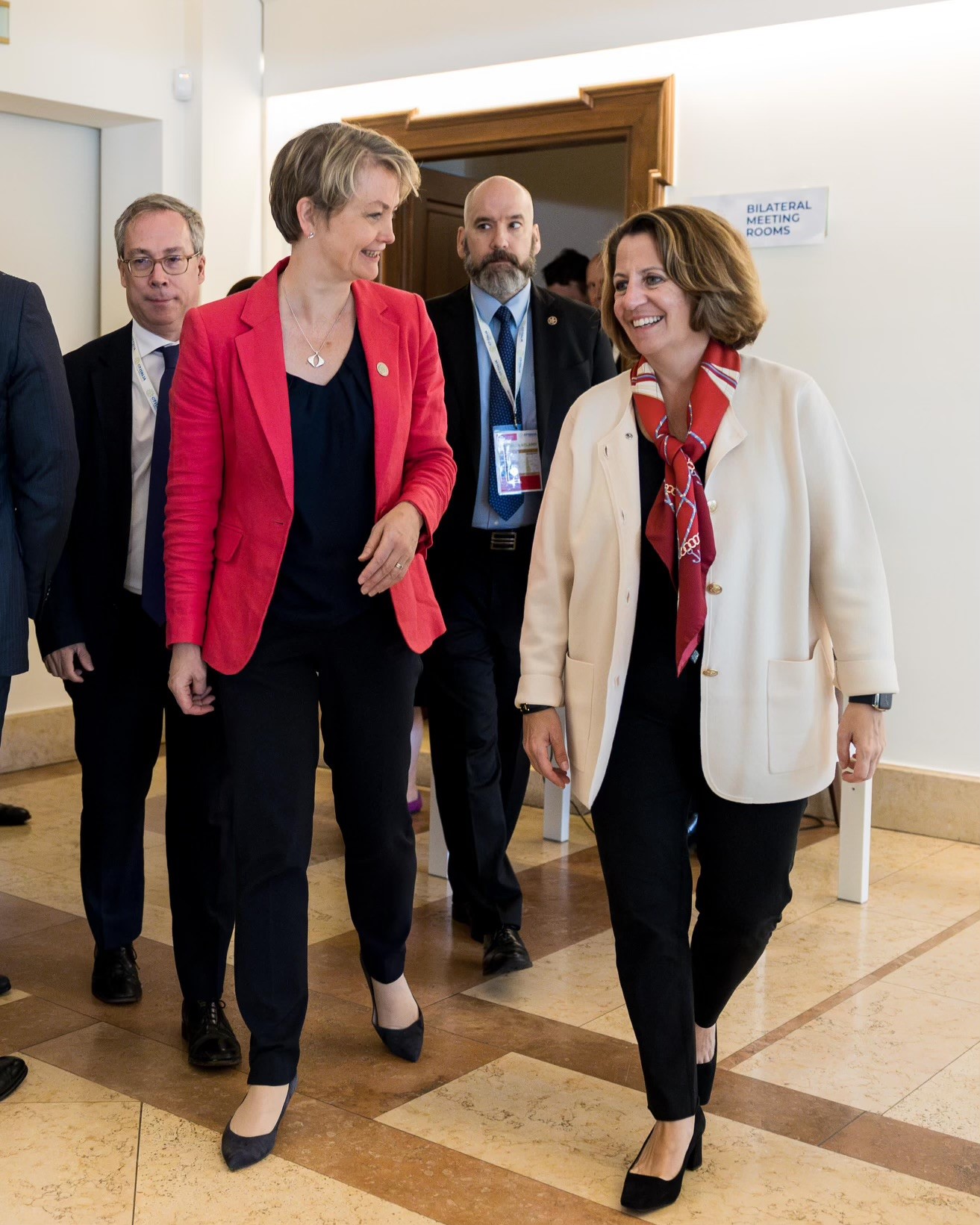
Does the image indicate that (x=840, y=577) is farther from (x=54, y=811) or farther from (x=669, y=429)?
(x=54, y=811)

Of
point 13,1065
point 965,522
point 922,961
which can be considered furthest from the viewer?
point 965,522

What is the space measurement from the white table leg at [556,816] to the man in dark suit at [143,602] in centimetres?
189

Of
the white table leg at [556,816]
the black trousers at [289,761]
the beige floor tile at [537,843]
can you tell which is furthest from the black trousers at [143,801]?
the white table leg at [556,816]

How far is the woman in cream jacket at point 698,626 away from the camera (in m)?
2.25

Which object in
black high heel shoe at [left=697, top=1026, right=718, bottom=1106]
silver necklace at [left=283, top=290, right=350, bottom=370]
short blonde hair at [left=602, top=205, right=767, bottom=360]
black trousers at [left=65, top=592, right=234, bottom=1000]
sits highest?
short blonde hair at [left=602, top=205, right=767, bottom=360]

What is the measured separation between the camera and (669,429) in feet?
7.84

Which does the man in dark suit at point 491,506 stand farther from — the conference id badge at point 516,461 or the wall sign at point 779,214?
the wall sign at point 779,214

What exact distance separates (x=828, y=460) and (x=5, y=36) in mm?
4163

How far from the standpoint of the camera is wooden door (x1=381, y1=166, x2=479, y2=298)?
6.00 m

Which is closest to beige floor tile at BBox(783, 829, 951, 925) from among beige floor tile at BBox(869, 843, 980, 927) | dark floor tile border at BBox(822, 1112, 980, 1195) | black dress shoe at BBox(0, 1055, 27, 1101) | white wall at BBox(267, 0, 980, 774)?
beige floor tile at BBox(869, 843, 980, 927)

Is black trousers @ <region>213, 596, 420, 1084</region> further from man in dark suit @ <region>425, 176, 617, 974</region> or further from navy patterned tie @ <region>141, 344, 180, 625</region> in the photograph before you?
man in dark suit @ <region>425, 176, 617, 974</region>

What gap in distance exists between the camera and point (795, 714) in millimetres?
2273

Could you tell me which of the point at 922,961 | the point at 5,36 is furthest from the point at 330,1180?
the point at 5,36

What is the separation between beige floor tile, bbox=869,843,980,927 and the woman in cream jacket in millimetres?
1823
